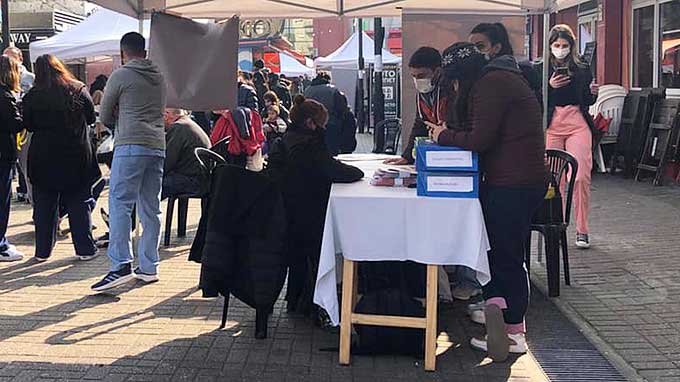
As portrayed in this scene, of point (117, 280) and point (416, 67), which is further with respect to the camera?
point (117, 280)

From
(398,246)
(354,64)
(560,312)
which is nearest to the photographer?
(398,246)

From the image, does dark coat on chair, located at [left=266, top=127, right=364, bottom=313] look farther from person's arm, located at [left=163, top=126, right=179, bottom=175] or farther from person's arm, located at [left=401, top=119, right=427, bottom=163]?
person's arm, located at [left=163, top=126, right=179, bottom=175]

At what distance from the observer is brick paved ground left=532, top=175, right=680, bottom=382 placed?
490 cm

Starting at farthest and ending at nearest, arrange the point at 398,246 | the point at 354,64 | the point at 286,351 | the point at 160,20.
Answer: the point at 354,64 → the point at 160,20 → the point at 286,351 → the point at 398,246

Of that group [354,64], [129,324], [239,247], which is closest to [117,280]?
[129,324]

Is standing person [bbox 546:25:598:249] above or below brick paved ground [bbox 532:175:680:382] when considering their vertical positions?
above

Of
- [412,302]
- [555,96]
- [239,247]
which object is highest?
[555,96]

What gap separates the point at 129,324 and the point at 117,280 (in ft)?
2.46

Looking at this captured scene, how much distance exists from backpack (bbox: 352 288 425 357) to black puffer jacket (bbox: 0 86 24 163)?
368 cm

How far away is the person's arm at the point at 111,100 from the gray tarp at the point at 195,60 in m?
1.02

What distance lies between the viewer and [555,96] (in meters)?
7.15

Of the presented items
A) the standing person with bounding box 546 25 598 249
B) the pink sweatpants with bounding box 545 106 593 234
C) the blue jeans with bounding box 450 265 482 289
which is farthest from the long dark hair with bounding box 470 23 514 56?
the pink sweatpants with bounding box 545 106 593 234

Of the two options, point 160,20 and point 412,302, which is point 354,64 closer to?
point 160,20

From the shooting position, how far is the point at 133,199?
5953mm
